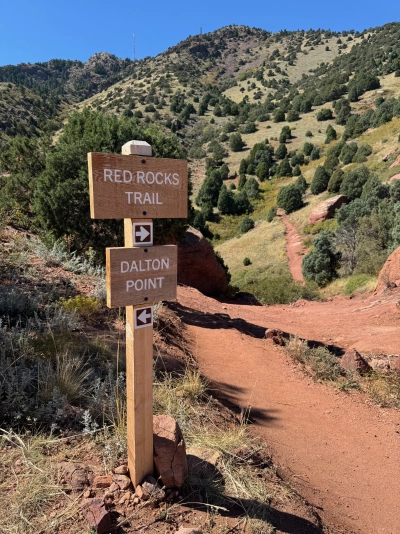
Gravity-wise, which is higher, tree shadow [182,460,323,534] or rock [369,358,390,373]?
tree shadow [182,460,323,534]

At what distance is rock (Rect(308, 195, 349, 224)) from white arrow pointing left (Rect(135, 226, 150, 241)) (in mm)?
25885

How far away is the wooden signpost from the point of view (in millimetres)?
2262

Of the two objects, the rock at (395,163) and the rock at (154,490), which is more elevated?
the rock at (395,163)

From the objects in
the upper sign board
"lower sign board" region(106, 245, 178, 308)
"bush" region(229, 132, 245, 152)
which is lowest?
"lower sign board" region(106, 245, 178, 308)

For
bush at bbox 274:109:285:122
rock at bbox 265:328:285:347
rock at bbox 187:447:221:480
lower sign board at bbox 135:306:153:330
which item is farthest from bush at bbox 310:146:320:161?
lower sign board at bbox 135:306:153:330

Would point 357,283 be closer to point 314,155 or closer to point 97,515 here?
point 97,515

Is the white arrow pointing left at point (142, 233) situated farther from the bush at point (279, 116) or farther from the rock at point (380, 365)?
the bush at point (279, 116)

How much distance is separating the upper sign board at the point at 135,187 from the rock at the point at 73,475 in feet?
5.60

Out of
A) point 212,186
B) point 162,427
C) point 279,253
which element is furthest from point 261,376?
point 212,186

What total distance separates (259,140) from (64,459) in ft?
182

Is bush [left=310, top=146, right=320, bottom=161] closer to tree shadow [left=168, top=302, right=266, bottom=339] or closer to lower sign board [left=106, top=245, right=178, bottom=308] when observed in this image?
tree shadow [left=168, top=302, right=266, bottom=339]

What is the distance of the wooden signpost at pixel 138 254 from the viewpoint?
2262mm

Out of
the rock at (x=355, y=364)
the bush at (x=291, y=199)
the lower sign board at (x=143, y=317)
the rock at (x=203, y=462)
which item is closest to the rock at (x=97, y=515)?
the rock at (x=203, y=462)

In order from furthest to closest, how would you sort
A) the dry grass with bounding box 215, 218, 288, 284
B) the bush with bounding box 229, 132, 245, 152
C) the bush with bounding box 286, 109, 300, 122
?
the bush with bounding box 286, 109, 300, 122 < the bush with bounding box 229, 132, 245, 152 < the dry grass with bounding box 215, 218, 288, 284
